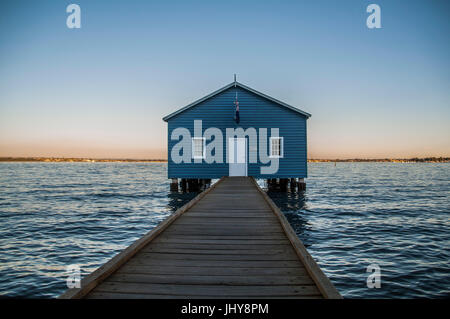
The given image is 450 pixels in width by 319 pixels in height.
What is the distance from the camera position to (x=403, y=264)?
25.9 ft

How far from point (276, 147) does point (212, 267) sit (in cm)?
1599

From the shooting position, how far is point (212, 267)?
4199 millimetres

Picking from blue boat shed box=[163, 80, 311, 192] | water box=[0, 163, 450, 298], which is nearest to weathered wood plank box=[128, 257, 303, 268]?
water box=[0, 163, 450, 298]

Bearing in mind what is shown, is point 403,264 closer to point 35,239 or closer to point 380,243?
point 380,243

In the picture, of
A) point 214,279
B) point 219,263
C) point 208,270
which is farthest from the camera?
point 219,263

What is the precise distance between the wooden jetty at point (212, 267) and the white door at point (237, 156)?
1283 cm

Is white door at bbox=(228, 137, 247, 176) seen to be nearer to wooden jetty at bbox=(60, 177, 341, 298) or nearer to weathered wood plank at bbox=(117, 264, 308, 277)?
wooden jetty at bbox=(60, 177, 341, 298)

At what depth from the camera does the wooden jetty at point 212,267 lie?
3.40 metres

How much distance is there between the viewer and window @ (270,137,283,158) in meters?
19.6

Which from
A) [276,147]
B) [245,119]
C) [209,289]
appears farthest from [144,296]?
[276,147]

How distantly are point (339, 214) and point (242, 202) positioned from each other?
7446mm

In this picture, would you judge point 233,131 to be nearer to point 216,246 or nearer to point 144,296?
point 216,246
